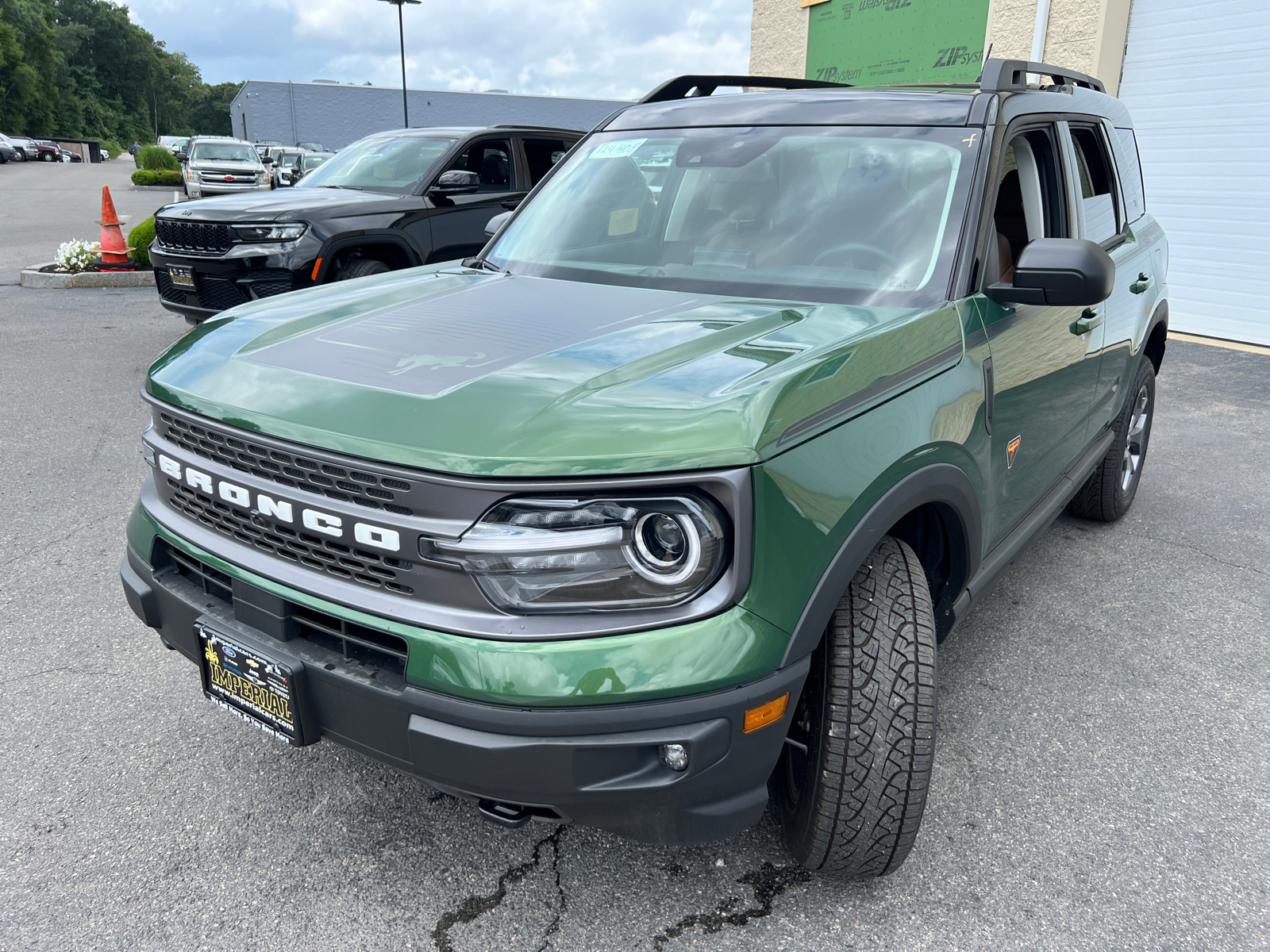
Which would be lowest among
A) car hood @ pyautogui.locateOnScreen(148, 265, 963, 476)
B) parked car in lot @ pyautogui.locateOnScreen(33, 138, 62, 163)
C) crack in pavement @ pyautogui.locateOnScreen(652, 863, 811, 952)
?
crack in pavement @ pyautogui.locateOnScreen(652, 863, 811, 952)

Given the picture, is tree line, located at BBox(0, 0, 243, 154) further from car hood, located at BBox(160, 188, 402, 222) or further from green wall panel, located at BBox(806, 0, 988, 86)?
car hood, located at BBox(160, 188, 402, 222)

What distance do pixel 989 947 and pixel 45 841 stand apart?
228 cm

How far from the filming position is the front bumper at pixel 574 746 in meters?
1.71

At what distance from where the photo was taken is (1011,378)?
2666mm

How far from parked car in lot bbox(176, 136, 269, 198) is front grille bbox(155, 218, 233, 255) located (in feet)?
61.9

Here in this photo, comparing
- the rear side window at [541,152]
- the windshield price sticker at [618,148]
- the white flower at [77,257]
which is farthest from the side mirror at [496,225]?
the white flower at [77,257]

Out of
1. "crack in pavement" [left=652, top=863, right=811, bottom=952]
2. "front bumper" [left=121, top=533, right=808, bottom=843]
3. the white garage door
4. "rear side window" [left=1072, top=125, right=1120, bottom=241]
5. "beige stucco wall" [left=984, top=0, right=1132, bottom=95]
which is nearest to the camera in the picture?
"front bumper" [left=121, top=533, right=808, bottom=843]

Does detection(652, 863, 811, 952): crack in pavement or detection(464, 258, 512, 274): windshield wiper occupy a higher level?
detection(464, 258, 512, 274): windshield wiper

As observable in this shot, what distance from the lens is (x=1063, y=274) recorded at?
2.44 m

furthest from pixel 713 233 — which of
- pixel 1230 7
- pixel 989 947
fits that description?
pixel 1230 7

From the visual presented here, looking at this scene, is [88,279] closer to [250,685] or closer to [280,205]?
[280,205]

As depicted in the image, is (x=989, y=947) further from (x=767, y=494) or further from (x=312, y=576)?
(x=312, y=576)

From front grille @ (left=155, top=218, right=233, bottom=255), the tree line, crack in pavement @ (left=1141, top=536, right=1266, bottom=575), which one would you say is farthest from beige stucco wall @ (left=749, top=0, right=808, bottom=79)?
the tree line

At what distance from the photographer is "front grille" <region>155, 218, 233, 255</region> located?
6855mm
